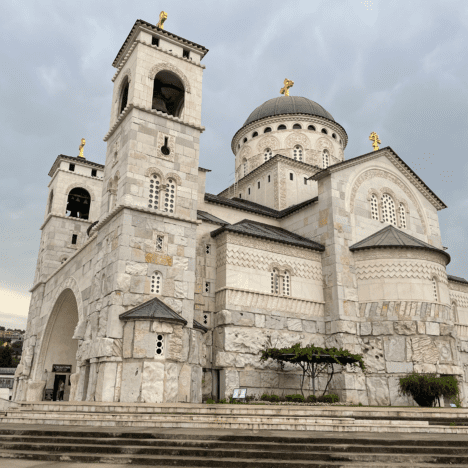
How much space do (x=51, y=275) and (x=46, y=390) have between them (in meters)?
7.54

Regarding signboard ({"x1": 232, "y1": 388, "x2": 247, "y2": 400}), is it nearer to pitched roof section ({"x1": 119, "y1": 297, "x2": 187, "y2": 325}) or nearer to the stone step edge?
pitched roof section ({"x1": 119, "y1": 297, "x2": 187, "y2": 325})

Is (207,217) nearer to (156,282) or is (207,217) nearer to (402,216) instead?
(156,282)

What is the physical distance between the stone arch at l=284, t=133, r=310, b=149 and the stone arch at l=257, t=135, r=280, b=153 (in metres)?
0.78

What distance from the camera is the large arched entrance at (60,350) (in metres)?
30.1

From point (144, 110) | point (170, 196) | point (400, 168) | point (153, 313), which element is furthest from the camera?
point (400, 168)

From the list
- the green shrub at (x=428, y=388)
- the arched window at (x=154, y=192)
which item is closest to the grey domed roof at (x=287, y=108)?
the arched window at (x=154, y=192)

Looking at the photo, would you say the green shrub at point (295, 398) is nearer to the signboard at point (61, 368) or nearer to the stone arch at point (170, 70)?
the stone arch at point (170, 70)

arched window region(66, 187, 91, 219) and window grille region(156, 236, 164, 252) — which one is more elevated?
arched window region(66, 187, 91, 219)

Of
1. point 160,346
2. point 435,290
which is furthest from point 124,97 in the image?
point 435,290

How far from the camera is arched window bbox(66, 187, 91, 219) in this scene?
3717 cm

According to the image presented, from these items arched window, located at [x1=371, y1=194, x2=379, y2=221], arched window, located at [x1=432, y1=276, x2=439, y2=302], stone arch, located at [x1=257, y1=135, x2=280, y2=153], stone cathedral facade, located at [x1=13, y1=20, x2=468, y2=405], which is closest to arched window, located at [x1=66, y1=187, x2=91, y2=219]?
stone cathedral facade, located at [x1=13, y1=20, x2=468, y2=405]

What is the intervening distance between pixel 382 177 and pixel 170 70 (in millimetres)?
14630

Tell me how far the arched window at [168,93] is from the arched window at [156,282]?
9.84 meters

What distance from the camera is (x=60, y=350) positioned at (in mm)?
30984
